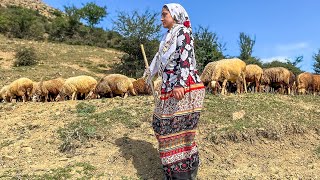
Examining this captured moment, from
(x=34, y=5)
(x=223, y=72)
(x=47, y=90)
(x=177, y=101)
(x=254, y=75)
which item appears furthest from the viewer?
(x=34, y=5)

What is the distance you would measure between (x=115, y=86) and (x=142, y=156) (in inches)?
275

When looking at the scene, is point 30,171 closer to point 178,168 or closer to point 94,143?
point 94,143

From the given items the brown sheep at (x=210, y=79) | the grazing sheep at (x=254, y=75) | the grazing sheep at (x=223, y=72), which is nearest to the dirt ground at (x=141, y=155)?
the brown sheep at (x=210, y=79)

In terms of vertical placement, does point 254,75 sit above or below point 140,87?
above

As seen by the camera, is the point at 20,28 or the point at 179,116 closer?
the point at 179,116

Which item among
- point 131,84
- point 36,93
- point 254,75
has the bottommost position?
point 36,93

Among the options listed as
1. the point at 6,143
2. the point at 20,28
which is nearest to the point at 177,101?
the point at 6,143

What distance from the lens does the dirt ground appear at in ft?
17.7

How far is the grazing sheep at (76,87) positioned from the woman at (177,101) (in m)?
8.44

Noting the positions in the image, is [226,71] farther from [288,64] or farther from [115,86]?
[288,64]

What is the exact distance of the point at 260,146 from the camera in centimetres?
639

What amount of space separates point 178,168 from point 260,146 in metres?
2.36

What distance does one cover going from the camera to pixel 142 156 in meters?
5.63

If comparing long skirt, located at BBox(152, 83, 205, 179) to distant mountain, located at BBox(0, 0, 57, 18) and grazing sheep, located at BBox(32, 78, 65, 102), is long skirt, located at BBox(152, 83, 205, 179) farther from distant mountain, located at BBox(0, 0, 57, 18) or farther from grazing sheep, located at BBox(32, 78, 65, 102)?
distant mountain, located at BBox(0, 0, 57, 18)
